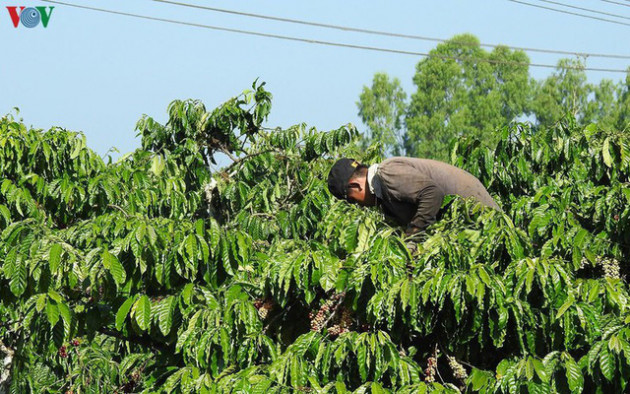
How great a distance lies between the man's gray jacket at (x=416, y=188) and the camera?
15.9 ft

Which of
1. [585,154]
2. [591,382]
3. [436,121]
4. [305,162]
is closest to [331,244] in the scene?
[591,382]

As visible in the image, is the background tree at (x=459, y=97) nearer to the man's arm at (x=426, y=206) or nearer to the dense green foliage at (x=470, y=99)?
the dense green foliage at (x=470, y=99)

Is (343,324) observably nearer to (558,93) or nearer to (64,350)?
(64,350)

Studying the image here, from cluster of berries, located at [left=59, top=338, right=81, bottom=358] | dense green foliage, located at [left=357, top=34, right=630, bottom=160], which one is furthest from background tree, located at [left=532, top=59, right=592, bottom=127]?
cluster of berries, located at [left=59, top=338, right=81, bottom=358]

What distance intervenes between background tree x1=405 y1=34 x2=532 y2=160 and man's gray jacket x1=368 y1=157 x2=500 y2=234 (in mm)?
41113

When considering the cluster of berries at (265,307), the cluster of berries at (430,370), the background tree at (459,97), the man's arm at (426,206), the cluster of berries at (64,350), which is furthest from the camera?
the background tree at (459,97)

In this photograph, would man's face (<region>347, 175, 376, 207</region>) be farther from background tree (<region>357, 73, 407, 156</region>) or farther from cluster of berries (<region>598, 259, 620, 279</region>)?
background tree (<region>357, 73, 407, 156</region>)

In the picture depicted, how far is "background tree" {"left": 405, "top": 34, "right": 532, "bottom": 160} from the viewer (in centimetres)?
4781

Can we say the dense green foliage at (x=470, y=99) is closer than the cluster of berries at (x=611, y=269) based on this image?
No

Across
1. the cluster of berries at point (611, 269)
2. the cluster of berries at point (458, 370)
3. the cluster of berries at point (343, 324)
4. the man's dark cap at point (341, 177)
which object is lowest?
the cluster of berries at point (458, 370)

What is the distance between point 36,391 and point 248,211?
218 cm

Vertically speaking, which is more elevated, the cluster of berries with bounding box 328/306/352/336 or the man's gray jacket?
the man's gray jacket

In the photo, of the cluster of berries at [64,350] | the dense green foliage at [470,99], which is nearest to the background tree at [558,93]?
the dense green foliage at [470,99]

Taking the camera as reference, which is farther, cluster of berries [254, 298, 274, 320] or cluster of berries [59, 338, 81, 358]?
cluster of berries [59, 338, 81, 358]
